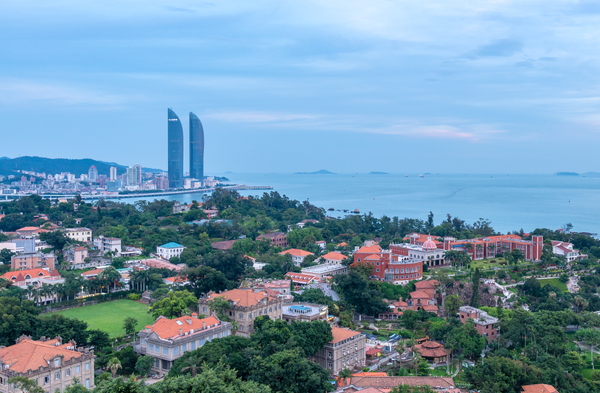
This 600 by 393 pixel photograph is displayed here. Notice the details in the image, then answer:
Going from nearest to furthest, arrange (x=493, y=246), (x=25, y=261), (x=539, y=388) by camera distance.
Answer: (x=539, y=388), (x=25, y=261), (x=493, y=246)

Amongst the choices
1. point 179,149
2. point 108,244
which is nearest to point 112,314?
point 108,244

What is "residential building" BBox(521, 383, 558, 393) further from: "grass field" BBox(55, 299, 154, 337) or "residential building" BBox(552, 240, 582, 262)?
"residential building" BBox(552, 240, 582, 262)

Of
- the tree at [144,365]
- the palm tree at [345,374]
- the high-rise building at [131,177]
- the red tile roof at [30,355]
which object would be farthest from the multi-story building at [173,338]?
the high-rise building at [131,177]

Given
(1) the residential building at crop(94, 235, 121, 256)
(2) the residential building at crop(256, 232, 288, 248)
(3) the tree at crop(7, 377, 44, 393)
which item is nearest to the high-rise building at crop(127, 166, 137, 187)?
(2) the residential building at crop(256, 232, 288, 248)

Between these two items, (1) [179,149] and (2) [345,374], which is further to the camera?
(1) [179,149]

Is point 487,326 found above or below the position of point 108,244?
below

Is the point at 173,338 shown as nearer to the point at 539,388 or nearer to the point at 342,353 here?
the point at 342,353

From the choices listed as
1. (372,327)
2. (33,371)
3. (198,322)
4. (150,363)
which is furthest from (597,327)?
(33,371)
